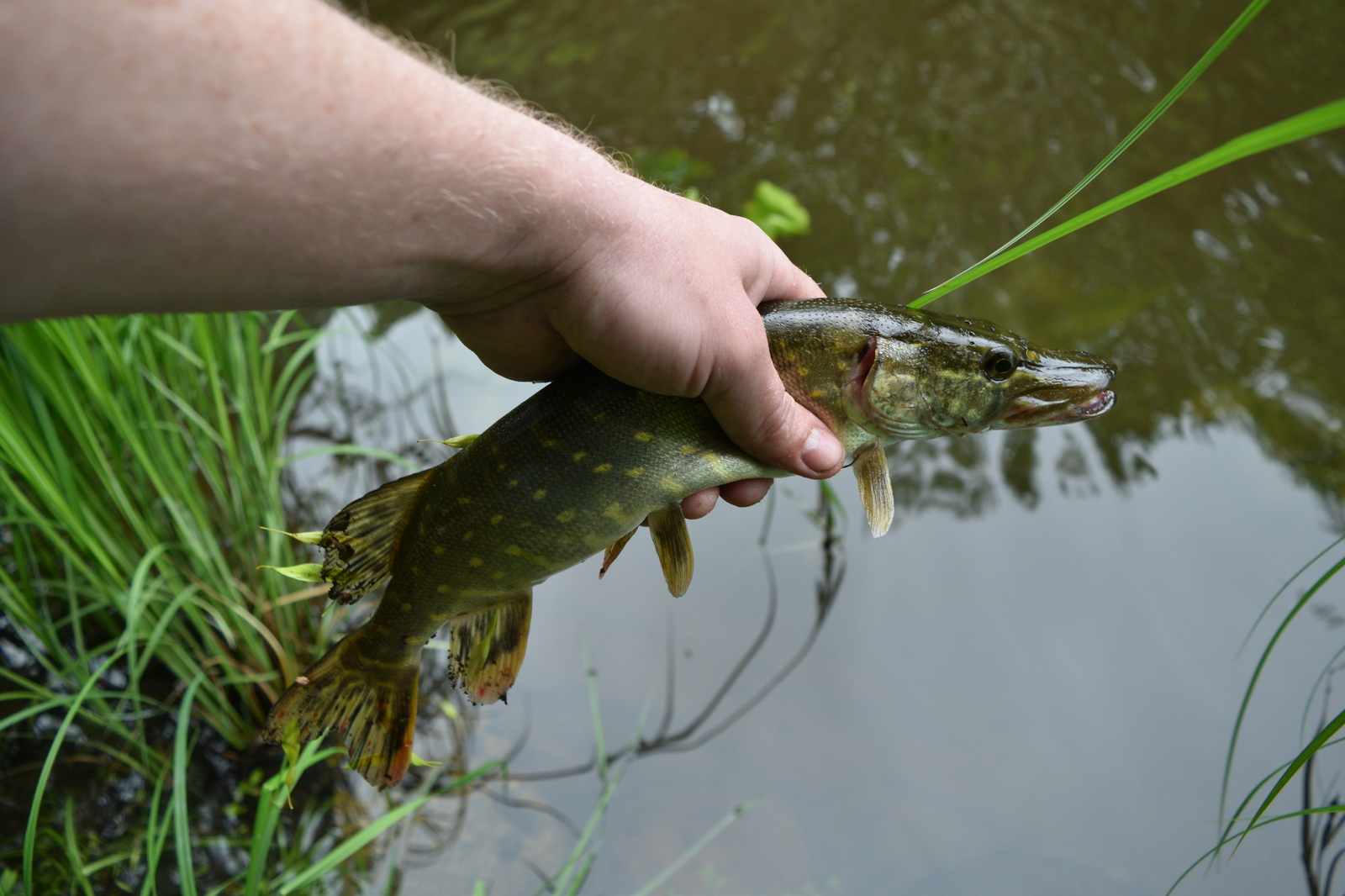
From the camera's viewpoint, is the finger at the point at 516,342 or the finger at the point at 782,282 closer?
the finger at the point at 516,342

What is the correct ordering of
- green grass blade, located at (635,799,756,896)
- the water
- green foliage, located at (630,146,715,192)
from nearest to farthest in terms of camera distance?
green grass blade, located at (635,799,756,896), the water, green foliage, located at (630,146,715,192)

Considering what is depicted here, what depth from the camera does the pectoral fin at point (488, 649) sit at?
1.81 metres

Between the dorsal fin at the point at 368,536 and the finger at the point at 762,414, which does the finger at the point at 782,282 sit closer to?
the finger at the point at 762,414

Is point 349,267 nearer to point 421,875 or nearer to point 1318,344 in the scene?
point 421,875

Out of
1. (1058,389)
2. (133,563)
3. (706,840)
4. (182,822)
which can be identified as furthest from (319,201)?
(706,840)

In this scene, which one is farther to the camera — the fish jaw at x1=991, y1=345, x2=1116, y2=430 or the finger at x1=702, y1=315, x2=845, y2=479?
the fish jaw at x1=991, y1=345, x2=1116, y2=430

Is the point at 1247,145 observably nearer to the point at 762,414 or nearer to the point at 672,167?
the point at 762,414

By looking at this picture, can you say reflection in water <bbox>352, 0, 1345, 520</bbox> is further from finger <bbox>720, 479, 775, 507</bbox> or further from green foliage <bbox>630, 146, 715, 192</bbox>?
finger <bbox>720, 479, 775, 507</bbox>

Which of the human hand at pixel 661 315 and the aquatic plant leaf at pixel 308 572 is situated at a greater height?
the human hand at pixel 661 315

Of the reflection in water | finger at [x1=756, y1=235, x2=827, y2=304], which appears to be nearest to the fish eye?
finger at [x1=756, y1=235, x2=827, y2=304]

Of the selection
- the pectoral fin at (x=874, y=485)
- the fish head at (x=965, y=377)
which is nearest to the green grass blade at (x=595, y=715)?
the pectoral fin at (x=874, y=485)

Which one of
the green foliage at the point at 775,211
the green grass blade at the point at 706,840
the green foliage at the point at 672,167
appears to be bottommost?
the green grass blade at the point at 706,840

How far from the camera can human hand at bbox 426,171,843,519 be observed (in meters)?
1.41

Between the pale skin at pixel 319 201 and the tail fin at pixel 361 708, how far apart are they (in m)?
0.77
